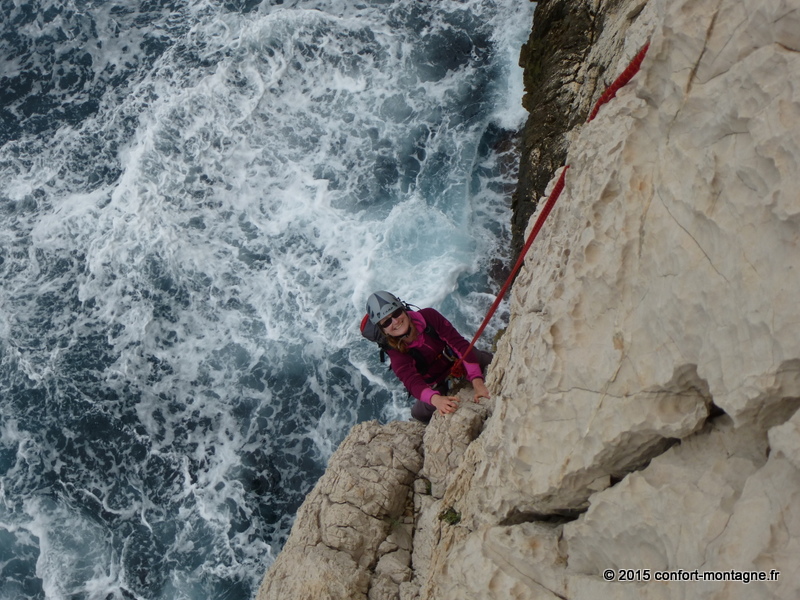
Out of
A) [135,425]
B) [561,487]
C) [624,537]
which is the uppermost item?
[624,537]

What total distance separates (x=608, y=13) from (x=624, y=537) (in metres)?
9.78

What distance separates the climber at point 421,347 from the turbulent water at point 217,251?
17.4 feet

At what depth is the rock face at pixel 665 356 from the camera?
344 cm

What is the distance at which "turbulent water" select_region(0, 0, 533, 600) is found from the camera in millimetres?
13031

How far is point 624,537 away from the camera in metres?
4.29

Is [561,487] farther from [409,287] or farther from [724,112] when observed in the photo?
[409,287]

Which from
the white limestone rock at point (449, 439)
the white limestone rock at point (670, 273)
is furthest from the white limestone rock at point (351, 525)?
the white limestone rock at point (670, 273)

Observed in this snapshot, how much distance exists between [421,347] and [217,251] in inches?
360

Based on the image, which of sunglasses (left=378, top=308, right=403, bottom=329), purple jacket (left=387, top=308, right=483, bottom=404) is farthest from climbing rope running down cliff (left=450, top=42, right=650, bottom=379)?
purple jacket (left=387, top=308, right=483, bottom=404)

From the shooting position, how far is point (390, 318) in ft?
24.3

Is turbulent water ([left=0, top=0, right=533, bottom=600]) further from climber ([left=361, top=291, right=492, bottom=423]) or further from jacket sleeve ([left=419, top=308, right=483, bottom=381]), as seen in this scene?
jacket sleeve ([left=419, top=308, right=483, bottom=381])

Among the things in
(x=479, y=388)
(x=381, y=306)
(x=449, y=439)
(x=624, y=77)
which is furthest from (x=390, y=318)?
(x=624, y=77)

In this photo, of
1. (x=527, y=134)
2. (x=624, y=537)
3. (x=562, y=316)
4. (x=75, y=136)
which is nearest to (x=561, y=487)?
(x=624, y=537)

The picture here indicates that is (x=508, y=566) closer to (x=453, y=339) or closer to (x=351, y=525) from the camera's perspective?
(x=351, y=525)
